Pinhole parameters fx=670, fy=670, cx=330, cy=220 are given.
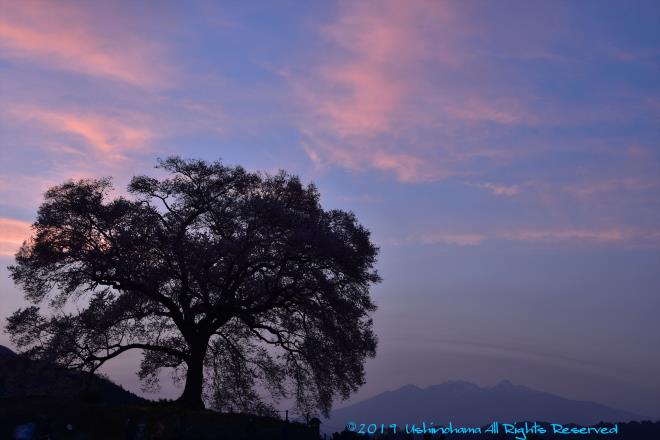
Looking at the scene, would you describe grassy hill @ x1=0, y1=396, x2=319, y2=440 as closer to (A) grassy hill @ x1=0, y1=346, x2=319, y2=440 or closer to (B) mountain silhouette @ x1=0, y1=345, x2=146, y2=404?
(A) grassy hill @ x1=0, y1=346, x2=319, y2=440

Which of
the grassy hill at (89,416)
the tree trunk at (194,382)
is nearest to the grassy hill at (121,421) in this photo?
the grassy hill at (89,416)

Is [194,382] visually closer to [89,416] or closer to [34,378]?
[89,416]

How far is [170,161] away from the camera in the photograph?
48.0 metres

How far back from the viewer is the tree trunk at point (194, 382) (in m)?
45.2

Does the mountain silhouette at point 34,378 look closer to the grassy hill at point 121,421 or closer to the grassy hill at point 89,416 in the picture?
the grassy hill at point 89,416

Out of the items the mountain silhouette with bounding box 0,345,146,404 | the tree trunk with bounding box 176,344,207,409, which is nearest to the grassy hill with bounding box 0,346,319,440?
the mountain silhouette with bounding box 0,345,146,404

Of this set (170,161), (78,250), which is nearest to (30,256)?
(78,250)

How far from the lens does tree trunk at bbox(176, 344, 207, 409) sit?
45.2 metres

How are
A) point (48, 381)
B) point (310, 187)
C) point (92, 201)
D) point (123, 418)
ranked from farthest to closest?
point (310, 187) < point (92, 201) < point (48, 381) < point (123, 418)

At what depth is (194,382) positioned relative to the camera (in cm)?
4609

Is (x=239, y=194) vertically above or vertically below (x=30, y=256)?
above

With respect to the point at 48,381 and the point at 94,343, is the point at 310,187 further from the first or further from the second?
the point at 48,381

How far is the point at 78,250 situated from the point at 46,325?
17.4ft

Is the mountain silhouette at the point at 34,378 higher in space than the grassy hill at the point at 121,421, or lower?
higher
